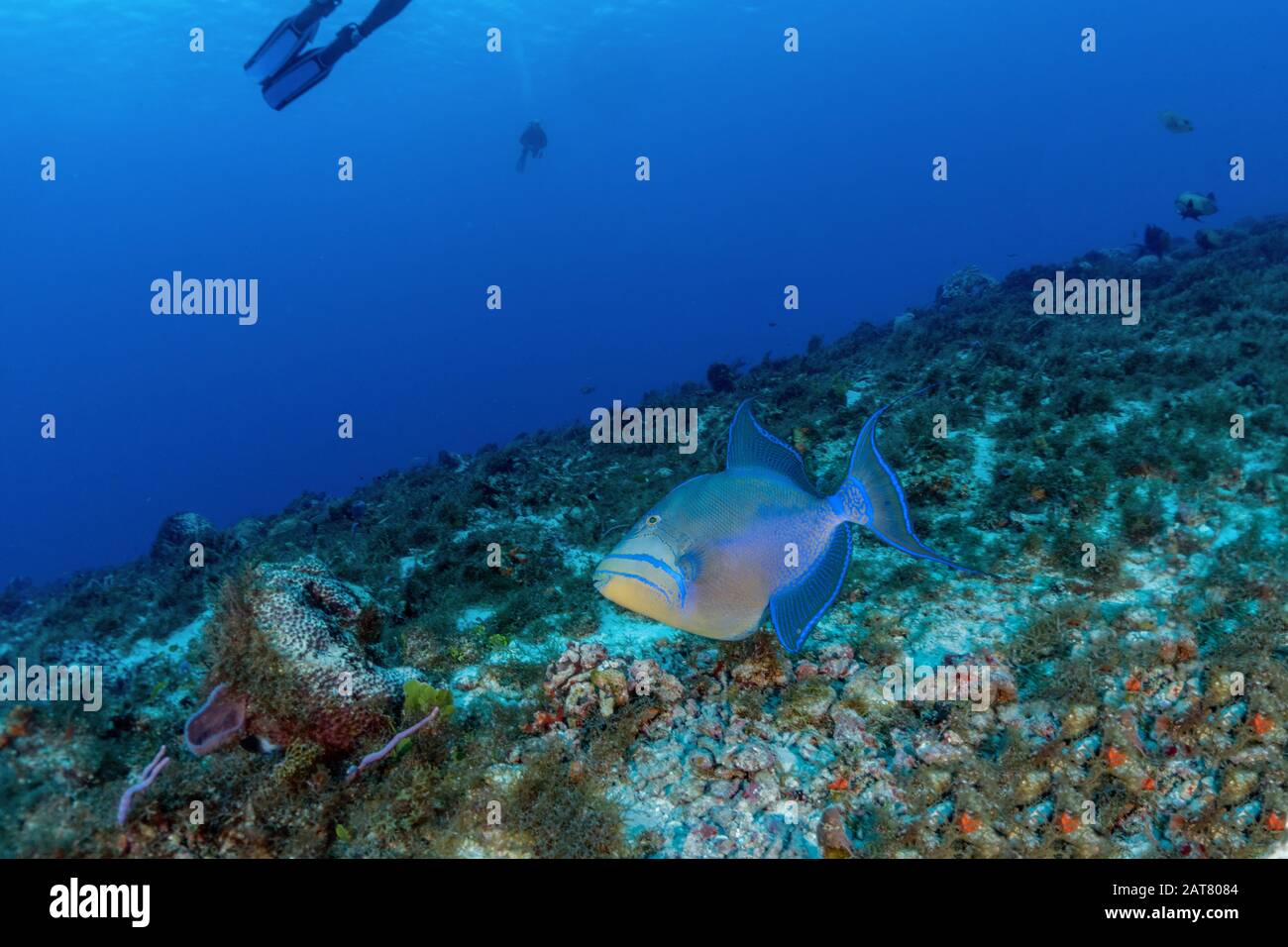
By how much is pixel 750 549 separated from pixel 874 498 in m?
0.56

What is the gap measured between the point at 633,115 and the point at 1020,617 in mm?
129128

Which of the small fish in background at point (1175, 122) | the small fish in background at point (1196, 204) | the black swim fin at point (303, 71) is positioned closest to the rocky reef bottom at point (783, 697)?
the small fish in background at point (1196, 204)

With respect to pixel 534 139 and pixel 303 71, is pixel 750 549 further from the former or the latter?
pixel 534 139

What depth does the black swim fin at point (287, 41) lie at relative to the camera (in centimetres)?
1346

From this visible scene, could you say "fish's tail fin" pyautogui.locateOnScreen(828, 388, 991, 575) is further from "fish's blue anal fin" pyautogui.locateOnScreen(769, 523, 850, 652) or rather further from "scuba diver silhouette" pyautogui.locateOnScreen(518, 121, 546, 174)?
"scuba diver silhouette" pyautogui.locateOnScreen(518, 121, 546, 174)

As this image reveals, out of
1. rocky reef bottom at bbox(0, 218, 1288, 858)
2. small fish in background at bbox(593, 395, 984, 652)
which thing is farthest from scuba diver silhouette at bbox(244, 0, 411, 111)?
small fish in background at bbox(593, 395, 984, 652)

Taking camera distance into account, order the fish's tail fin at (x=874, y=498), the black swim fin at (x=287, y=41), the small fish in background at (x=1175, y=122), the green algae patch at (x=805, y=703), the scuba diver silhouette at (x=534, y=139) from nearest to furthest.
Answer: the fish's tail fin at (x=874, y=498), the green algae patch at (x=805, y=703), the black swim fin at (x=287, y=41), the small fish in background at (x=1175, y=122), the scuba diver silhouette at (x=534, y=139)

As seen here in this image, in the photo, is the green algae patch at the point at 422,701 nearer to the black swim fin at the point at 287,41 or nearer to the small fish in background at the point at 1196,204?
the black swim fin at the point at 287,41

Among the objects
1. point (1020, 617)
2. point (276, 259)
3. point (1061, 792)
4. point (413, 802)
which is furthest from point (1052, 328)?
point (276, 259)

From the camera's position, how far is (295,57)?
13.7m

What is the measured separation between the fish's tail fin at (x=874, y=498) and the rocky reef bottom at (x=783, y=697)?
1255mm

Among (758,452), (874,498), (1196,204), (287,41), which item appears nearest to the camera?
(874,498)

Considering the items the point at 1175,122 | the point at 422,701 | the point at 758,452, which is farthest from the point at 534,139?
the point at 422,701
